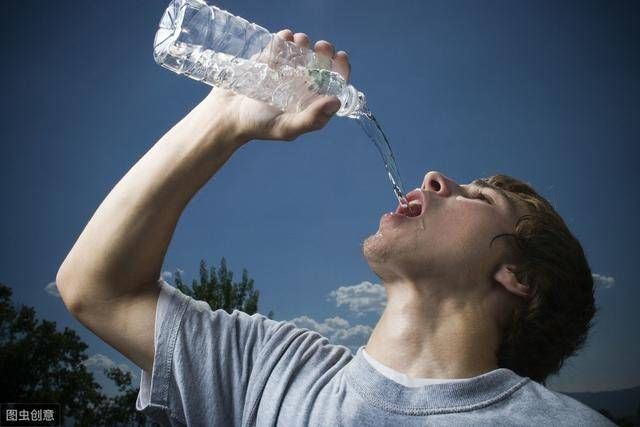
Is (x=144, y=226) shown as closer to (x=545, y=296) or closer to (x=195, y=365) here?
(x=195, y=365)

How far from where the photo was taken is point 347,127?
11.7m

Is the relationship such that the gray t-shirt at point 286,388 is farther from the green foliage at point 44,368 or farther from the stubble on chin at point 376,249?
the green foliage at point 44,368

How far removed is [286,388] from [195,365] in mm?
208

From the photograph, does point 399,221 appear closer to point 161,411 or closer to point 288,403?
point 288,403

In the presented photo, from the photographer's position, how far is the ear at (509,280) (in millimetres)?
1688

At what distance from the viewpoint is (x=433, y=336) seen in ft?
5.08

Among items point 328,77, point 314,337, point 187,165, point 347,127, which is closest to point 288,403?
point 314,337

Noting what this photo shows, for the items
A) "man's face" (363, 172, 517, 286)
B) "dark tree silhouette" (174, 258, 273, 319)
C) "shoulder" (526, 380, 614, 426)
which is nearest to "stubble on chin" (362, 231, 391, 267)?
"man's face" (363, 172, 517, 286)

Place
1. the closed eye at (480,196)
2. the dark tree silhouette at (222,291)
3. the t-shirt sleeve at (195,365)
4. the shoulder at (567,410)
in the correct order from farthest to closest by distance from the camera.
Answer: the dark tree silhouette at (222,291) < the closed eye at (480,196) < the t-shirt sleeve at (195,365) < the shoulder at (567,410)

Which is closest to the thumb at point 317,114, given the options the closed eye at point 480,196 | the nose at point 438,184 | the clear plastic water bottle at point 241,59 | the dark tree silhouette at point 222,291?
the clear plastic water bottle at point 241,59

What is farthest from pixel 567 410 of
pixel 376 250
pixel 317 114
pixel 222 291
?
pixel 222 291

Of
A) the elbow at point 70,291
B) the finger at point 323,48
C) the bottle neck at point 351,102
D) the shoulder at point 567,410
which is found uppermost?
the finger at point 323,48

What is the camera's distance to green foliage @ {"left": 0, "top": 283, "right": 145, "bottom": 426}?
8.09 meters

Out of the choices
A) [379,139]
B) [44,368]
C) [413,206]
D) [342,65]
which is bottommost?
[44,368]
